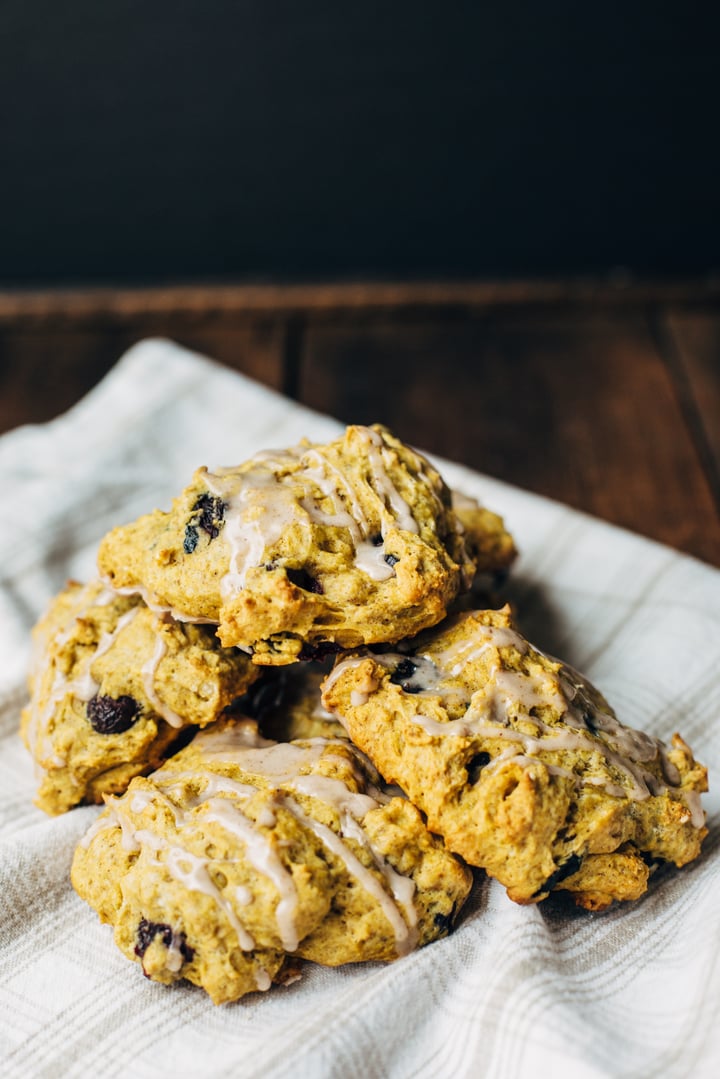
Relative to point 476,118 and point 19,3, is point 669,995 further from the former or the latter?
point 19,3

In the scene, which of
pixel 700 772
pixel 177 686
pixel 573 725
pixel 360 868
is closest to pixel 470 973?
pixel 360 868

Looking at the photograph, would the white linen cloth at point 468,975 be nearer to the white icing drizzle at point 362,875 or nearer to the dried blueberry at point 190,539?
the white icing drizzle at point 362,875

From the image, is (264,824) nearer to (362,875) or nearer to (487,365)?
(362,875)

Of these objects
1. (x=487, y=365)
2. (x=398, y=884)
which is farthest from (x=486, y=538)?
(x=487, y=365)

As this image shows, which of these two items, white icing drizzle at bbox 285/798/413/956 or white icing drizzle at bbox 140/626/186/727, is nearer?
white icing drizzle at bbox 285/798/413/956

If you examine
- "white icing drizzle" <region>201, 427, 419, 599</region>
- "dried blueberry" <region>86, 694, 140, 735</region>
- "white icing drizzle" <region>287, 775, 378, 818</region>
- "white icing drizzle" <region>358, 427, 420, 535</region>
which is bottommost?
"dried blueberry" <region>86, 694, 140, 735</region>

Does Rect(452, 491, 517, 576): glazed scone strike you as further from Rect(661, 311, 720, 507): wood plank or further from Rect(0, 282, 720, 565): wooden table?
Rect(661, 311, 720, 507): wood plank

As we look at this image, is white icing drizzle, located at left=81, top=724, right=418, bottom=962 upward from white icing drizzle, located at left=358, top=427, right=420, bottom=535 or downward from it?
downward

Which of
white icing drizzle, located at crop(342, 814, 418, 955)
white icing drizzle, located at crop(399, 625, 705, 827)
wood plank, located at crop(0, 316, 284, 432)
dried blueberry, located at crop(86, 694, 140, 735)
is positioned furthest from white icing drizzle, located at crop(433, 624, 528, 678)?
wood plank, located at crop(0, 316, 284, 432)

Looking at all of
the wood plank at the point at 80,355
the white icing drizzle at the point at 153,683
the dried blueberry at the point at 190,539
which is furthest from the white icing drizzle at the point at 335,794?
the wood plank at the point at 80,355
